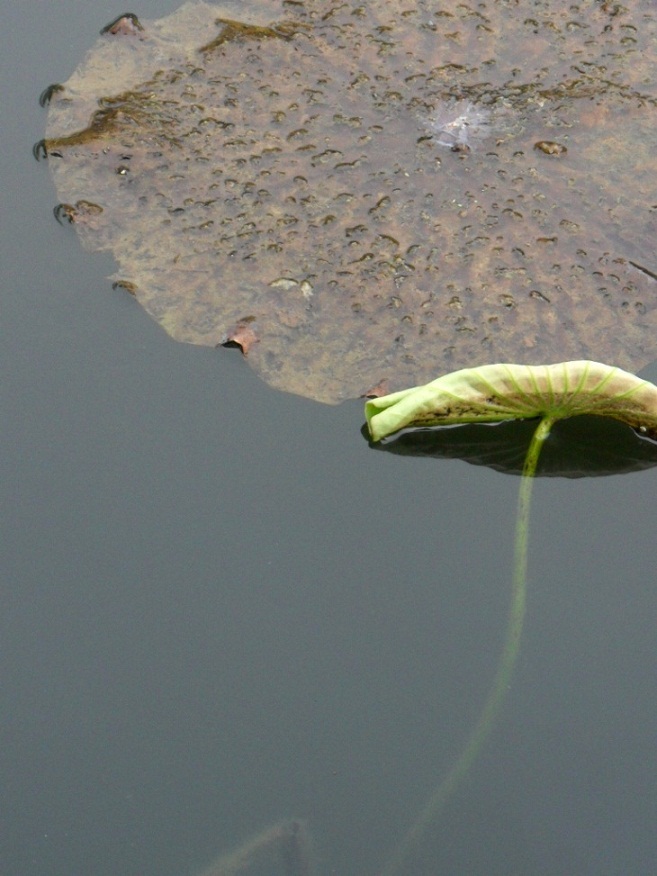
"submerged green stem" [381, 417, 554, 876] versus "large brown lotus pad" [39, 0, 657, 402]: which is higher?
"large brown lotus pad" [39, 0, 657, 402]

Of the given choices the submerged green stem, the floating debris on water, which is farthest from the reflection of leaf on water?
the floating debris on water

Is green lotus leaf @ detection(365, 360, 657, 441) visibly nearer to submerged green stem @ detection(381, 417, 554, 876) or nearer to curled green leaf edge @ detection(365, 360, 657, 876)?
curled green leaf edge @ detection(365, 360, 657, 876)

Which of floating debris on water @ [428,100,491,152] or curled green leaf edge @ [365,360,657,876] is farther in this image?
floating debris on water @ [428,100,491,152]

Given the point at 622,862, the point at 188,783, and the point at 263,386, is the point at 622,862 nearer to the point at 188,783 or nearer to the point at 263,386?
the point at 188,783

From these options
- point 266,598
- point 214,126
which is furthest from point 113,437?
point 214,126

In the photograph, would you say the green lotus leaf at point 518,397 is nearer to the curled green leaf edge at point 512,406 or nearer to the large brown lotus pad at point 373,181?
the curled green leaf edge at point 512,406

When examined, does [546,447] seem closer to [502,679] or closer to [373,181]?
[502,679]
